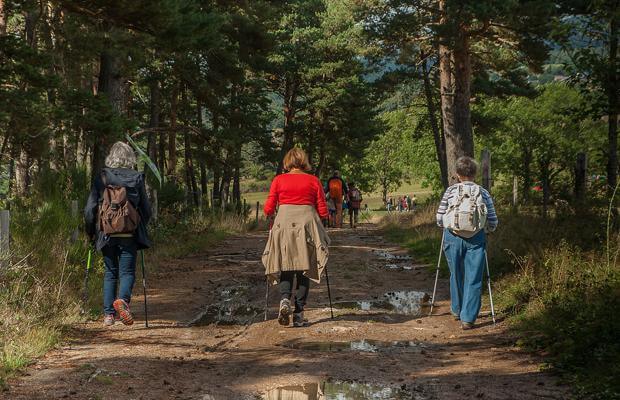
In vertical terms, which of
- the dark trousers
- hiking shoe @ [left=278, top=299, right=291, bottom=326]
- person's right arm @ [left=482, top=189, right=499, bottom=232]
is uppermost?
person's right arm @ [left=482, top=189, right=499, bottom=232]

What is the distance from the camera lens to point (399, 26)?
56.5ft

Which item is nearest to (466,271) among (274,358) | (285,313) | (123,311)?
(285,313)

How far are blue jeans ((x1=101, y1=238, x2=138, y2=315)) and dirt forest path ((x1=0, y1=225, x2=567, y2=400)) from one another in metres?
0.34

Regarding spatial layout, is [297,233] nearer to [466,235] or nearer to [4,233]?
[466,235]

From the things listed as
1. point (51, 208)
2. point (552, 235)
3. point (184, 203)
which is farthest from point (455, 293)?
point (184, 203)

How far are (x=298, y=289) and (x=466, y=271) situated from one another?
6.46ft

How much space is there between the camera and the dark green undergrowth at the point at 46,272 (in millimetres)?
6324

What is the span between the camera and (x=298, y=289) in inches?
322

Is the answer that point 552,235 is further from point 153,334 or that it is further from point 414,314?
point 153,334

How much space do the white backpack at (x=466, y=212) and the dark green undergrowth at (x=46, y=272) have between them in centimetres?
434

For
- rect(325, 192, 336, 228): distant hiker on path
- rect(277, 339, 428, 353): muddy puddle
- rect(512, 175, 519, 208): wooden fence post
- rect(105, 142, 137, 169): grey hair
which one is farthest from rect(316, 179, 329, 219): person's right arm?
rect(325, 192, 336, 228): distant hiker on path

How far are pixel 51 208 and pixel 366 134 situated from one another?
35381mm

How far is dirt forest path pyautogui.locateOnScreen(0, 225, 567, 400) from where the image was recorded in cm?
521

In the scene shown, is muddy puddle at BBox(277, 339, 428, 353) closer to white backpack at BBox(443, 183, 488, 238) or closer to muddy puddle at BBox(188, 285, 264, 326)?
muddy puddle at BBox(188, 285, 264, 326)
